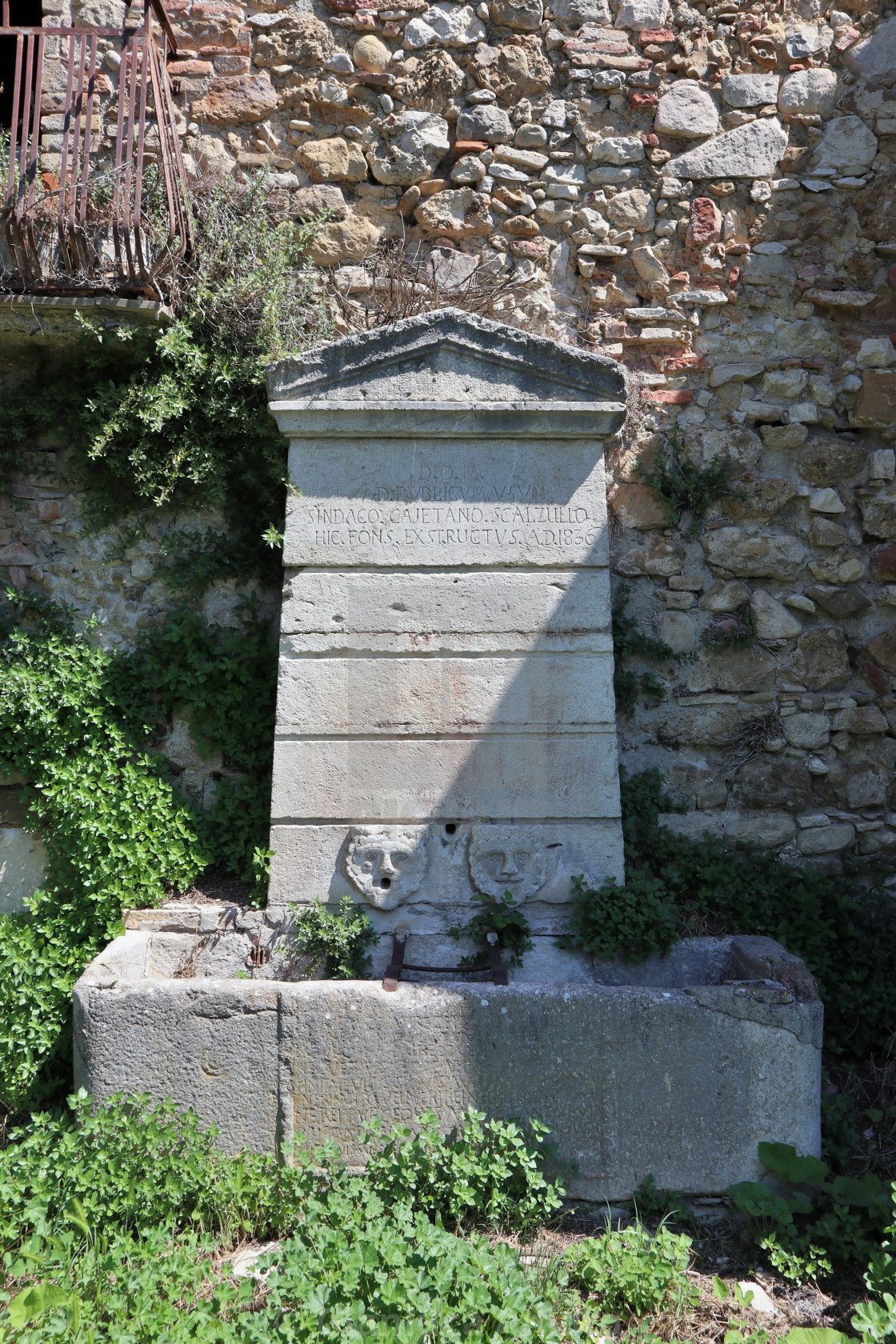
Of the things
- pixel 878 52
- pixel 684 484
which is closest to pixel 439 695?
pixel 684 484

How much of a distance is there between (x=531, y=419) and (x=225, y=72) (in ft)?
8.19

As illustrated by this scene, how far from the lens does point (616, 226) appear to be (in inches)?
172

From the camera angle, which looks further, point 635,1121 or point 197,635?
point 197,635

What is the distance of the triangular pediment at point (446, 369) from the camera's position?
3.57m

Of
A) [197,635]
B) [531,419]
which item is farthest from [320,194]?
[197,635]

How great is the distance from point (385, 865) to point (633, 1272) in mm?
1526

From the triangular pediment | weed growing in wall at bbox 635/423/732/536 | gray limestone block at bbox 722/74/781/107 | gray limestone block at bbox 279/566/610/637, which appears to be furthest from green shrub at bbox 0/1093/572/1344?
gray limestone block at bbox 722/74/781/107

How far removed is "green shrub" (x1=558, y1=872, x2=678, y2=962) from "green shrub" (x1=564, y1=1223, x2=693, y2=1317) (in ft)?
3.15

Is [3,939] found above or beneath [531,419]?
beneath

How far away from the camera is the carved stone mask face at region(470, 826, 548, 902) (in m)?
3.46

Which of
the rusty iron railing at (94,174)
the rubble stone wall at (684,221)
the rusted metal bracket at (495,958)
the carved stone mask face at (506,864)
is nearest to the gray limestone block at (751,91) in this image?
the rubble stone wall at (684,221)

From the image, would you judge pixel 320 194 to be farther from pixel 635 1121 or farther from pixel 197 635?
pixel 635 1121

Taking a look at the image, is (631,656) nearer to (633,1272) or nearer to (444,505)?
(444,505)

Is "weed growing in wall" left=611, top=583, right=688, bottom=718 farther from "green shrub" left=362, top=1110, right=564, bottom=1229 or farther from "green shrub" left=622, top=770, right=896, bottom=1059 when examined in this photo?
"green shrub" left=362, top=1110, right=564, bottom=1229
